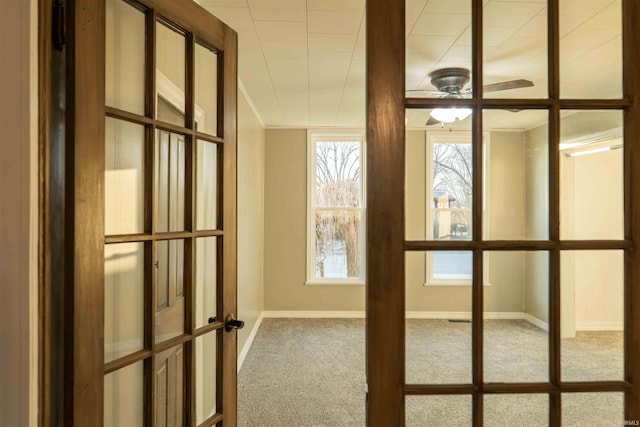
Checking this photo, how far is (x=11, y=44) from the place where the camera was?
1.02 metres

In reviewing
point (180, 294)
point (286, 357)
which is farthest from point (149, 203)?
point (286, 357)

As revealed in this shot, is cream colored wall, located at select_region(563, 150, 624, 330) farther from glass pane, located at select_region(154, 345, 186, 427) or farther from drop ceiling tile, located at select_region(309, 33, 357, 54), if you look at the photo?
drop ceiling tile, located at select_region(309, 33, 357, 54)

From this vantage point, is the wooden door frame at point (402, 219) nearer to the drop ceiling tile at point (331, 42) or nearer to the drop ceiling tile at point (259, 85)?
the drop ceiling tile at point (331, 42)

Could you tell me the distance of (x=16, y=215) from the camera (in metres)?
1.02

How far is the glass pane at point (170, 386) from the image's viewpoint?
1.42 meters

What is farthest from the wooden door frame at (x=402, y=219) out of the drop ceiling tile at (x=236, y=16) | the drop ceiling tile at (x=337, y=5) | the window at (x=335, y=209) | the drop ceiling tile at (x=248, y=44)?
the window at (x=335, y=209)

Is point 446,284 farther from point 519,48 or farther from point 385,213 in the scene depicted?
point 519,48

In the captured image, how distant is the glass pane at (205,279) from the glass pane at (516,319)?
1058 millimetres

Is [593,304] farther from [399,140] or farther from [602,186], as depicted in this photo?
[399,140]

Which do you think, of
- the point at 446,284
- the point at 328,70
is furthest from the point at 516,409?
the point at 328,70

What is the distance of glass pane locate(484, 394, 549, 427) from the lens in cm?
122

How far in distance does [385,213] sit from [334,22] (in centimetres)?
176

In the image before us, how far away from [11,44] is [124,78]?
1.03 ft

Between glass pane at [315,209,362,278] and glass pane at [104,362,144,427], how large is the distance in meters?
4.44
